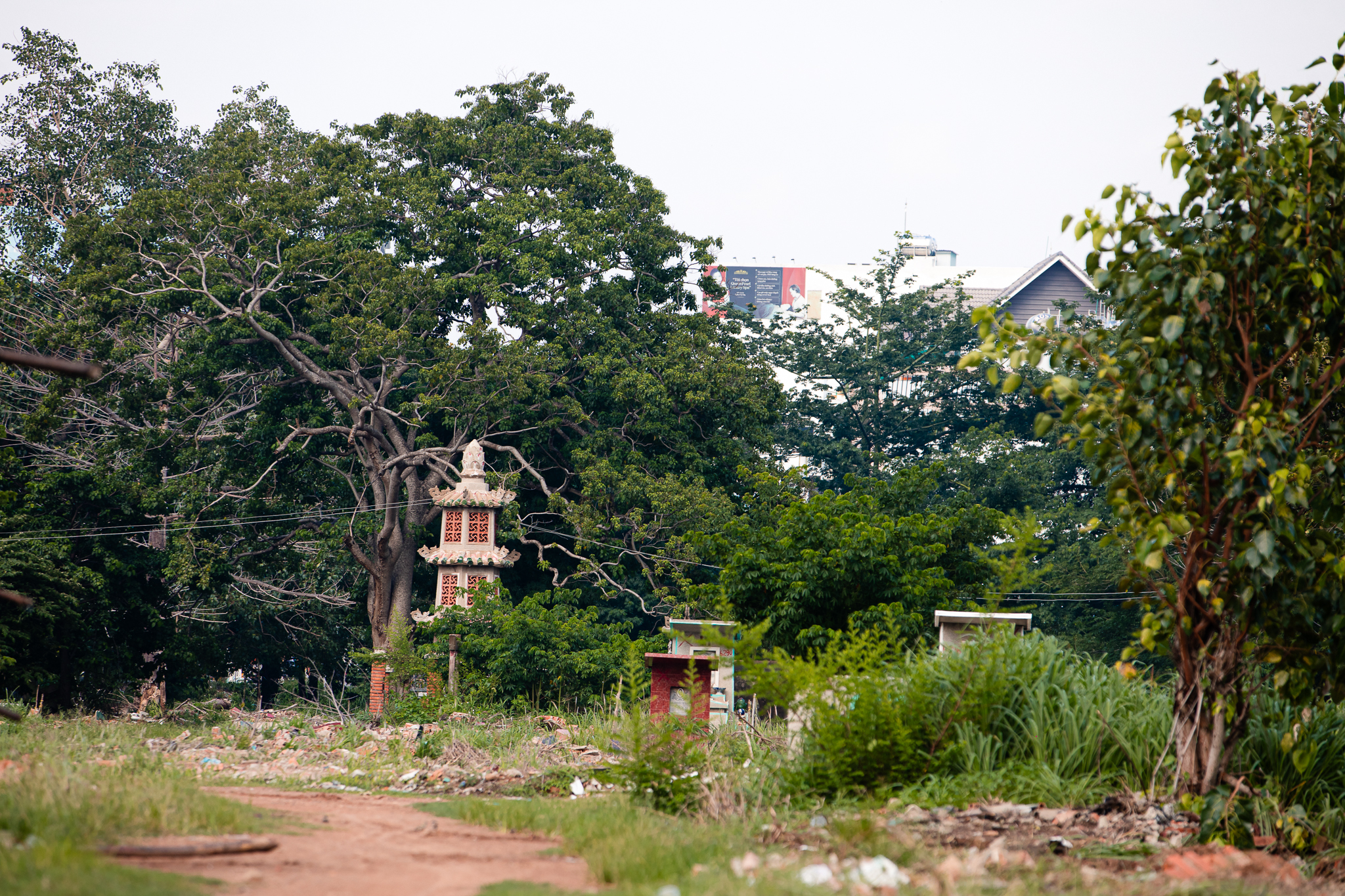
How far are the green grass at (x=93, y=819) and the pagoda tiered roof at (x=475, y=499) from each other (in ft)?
38.8

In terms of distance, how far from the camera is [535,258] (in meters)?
25.2

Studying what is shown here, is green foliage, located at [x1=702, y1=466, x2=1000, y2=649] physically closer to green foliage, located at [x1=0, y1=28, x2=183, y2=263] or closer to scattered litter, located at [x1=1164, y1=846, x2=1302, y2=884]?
scattered litter, located at [x1=1164, y1=846, x2=1302, y2=884]

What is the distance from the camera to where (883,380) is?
117 feet

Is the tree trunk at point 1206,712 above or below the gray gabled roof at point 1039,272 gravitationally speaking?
below

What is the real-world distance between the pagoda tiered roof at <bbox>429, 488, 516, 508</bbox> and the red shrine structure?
0.04 ft

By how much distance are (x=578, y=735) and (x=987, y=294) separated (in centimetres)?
3450

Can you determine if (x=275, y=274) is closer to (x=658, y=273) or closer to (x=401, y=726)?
(x=658, y=273)

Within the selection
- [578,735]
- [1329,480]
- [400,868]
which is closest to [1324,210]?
[1329,480]

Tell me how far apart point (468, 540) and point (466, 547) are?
0.45 feet

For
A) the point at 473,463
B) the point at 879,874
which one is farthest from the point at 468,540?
the point at 879,874

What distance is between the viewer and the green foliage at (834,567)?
16.2 metres

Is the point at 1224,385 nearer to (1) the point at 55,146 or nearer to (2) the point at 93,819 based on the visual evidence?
(2) the point at 93,819

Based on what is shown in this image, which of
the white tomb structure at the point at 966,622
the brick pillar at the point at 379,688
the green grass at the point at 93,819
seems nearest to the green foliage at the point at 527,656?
the brick pillar at the point at 379,688

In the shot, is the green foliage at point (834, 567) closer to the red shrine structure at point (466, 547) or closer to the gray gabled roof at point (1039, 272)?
the red shrine structure at point (466, 547)
